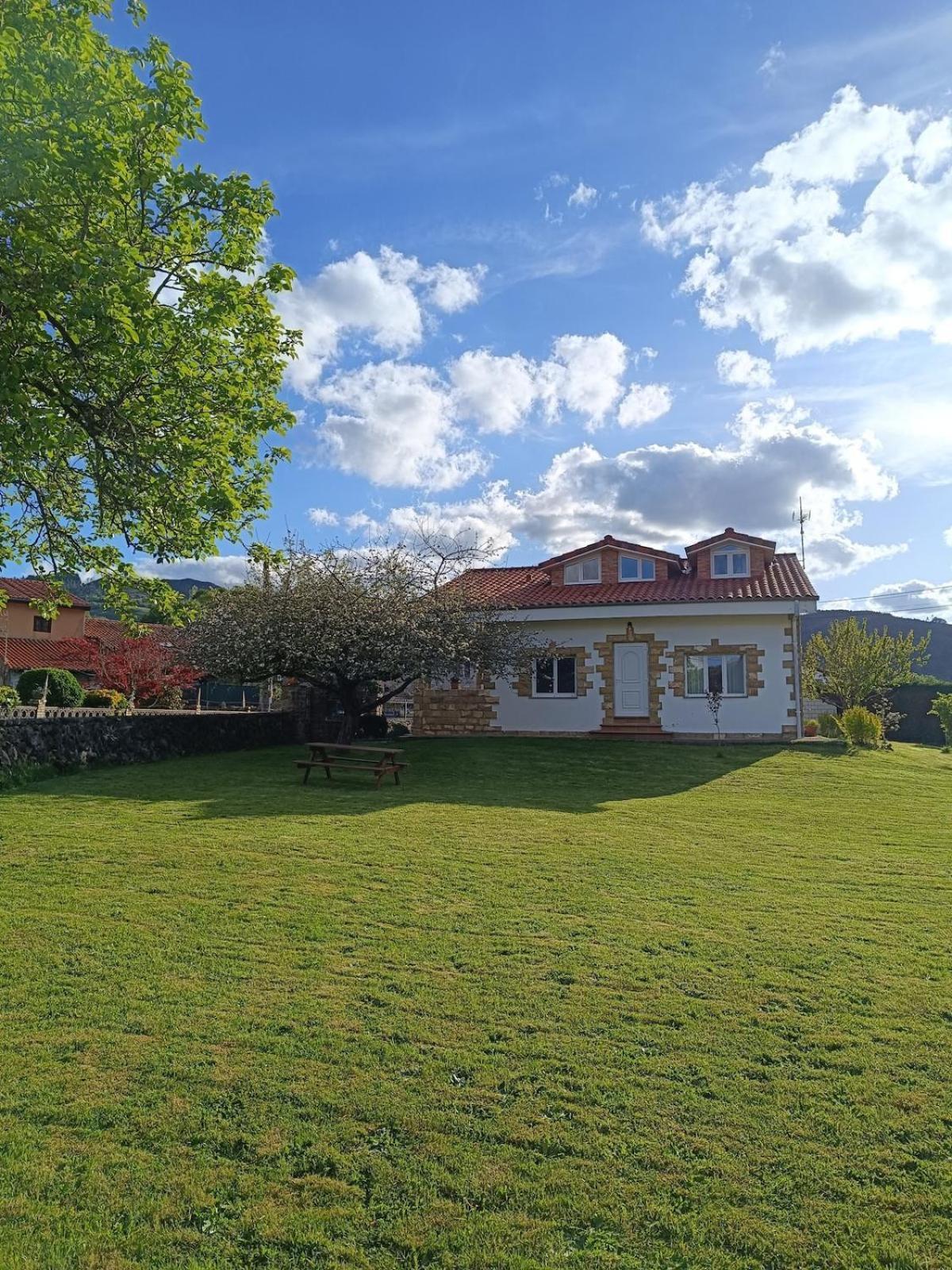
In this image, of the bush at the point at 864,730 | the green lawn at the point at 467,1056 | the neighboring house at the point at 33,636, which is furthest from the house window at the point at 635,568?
the neighboring house at the point at 33,636

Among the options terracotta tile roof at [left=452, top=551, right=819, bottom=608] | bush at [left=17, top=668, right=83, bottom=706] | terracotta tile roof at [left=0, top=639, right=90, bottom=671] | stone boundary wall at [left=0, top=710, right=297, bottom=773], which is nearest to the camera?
stone boundary wall at [left=0, top=710, right=297, bottom=773]

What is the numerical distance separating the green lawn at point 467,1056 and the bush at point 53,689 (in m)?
19.3

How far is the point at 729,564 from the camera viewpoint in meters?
24.1

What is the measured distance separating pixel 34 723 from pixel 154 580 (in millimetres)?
6417

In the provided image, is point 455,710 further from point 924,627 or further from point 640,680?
point 924,627

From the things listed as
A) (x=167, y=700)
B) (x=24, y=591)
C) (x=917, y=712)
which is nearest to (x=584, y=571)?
(x=917, y=712)

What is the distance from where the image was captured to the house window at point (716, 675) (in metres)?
22.2

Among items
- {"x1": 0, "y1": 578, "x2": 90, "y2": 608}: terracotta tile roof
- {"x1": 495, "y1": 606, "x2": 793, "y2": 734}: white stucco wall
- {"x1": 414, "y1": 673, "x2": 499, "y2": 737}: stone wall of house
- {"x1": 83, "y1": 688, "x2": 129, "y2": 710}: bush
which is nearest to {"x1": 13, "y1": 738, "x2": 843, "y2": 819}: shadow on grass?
{"x1": 495, "y1": 606, "x2": 793, "y2": 734}: white stucco wall

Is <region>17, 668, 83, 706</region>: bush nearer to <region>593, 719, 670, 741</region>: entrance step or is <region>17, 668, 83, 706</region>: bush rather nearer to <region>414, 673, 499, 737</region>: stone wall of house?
<region>414, 673, 499, 737</region>: stone wall of house

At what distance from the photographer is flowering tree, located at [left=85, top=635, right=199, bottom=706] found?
29.7m

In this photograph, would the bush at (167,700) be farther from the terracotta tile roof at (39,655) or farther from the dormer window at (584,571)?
the dormer window at (584,571)

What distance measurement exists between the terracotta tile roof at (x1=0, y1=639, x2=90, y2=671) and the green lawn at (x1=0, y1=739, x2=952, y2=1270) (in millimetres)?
27579

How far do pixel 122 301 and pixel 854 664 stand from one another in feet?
85.9

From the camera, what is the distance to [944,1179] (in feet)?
11.5
